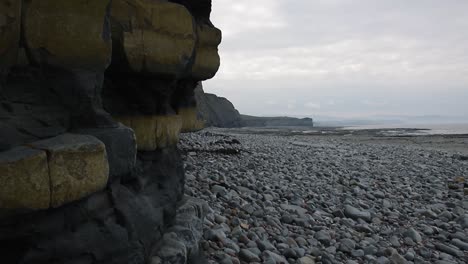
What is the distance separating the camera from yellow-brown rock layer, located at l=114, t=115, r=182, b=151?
428 centimetres

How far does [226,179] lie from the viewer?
8062mm

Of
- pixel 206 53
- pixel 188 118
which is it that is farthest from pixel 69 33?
pixel 188 118

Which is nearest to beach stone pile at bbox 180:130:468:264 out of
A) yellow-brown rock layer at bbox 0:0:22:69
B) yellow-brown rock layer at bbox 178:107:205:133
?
yellow-brown rock layer at bbox 178:107:205:133

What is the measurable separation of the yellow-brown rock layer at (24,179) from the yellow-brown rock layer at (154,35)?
1.63 m

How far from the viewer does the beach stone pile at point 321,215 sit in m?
5.12

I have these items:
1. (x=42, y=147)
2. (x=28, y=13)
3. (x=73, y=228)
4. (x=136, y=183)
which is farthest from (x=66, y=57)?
(x=136, y=183)

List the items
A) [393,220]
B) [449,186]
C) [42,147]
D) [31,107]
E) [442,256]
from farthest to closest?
[449,186], [393,220], [442,256], [31,107], [42,147]

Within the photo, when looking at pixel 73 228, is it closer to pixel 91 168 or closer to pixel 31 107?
pixel 91 168

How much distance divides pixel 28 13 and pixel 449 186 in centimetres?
1159

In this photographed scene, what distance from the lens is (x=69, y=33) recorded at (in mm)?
2713

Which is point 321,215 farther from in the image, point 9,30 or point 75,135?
point 9,30

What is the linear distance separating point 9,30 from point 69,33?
0.43 meters

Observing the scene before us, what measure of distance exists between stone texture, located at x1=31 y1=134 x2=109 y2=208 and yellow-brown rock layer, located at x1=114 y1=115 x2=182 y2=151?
1.44m

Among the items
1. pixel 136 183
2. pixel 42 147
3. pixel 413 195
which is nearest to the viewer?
pixel 42 147
